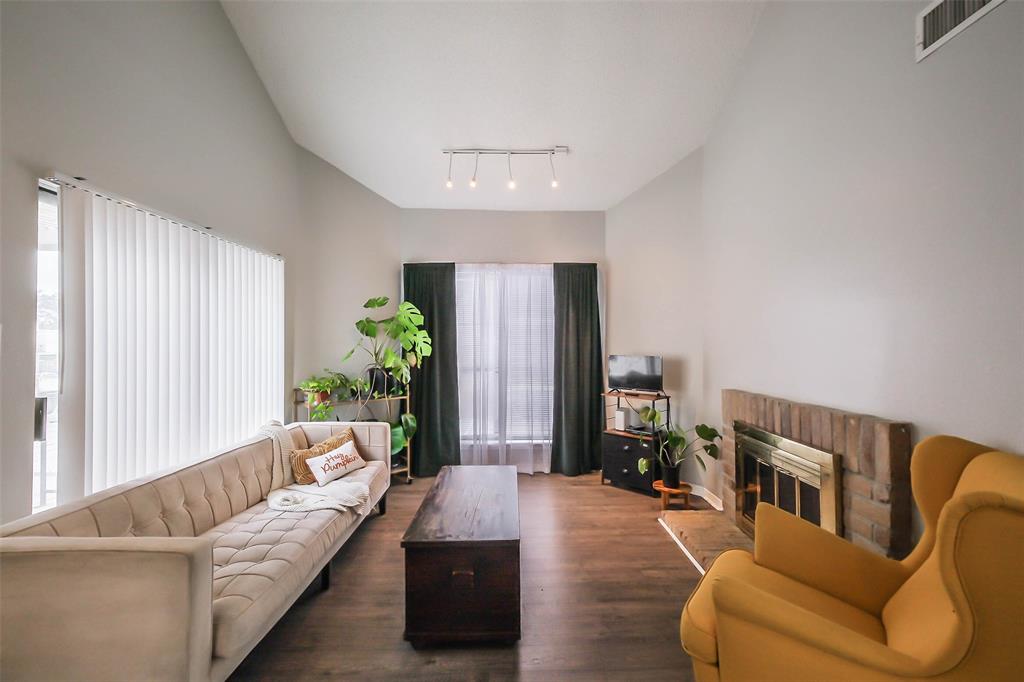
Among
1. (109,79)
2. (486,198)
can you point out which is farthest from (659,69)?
(109,79)

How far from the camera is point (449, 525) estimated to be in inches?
78.7

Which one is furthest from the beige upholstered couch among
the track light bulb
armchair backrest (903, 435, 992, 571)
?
the track light bulb

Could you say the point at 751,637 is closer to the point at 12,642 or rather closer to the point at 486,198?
the point at 12,642

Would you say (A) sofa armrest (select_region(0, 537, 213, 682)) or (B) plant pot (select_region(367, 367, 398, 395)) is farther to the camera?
(B) plant pot (select_region(367, 367, 398, 395))

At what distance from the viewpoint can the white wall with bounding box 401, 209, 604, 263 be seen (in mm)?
4516

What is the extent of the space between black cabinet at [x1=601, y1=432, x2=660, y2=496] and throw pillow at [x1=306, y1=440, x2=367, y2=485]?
2.26 metres

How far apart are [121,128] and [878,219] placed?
11.9 ft

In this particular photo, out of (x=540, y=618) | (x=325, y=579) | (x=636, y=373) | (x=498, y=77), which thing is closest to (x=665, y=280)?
(x=636, y=373)

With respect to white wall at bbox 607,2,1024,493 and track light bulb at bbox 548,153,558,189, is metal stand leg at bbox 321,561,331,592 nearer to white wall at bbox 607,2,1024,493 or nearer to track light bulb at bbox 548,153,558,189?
white wall at bbox 607,2,1024,493

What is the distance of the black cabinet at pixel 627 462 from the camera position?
3.64 metres

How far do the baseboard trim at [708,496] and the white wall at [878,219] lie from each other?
102 centimetres

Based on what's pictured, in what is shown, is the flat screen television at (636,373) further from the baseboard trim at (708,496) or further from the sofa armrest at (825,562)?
the sofa armrest at (825,562)

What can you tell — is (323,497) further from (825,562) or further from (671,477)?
(671,477)

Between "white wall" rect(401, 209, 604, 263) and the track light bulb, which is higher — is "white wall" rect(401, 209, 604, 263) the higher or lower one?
the lower one
